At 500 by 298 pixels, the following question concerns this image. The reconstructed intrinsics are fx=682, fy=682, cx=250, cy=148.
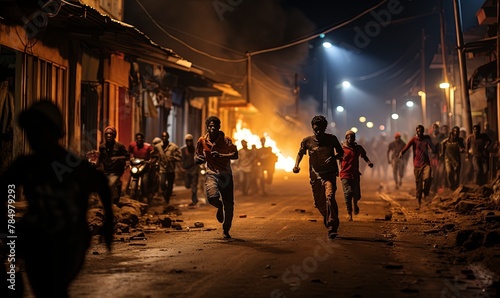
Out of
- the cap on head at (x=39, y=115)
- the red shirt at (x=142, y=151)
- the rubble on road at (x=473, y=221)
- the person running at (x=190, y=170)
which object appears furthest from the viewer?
the person running at (x=190, y=170)

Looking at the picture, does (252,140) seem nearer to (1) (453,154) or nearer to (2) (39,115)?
(1) (453,154)

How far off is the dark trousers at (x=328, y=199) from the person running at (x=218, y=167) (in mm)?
1592

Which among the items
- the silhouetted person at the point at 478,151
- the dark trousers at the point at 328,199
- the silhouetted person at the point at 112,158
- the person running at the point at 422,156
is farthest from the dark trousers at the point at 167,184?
the silhouetted person at the point at 478,151

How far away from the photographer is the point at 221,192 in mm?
11203

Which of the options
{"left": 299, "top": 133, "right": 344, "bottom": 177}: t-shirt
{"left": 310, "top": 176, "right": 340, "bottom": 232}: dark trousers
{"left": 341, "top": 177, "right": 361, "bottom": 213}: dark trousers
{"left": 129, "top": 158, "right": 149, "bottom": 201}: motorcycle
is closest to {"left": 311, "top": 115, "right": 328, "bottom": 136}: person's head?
{"left": 299, "top": 133, "right": 344, "bottom": 177}: t-shirt

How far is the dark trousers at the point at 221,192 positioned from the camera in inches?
438

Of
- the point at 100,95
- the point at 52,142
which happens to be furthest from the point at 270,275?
the point at 100,95

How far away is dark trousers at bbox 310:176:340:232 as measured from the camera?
36.6ft

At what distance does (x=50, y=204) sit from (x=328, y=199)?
6946mm

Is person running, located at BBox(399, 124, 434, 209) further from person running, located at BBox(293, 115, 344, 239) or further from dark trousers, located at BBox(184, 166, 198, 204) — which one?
dark trousers, located at BBox(184, 166, 198, 204)

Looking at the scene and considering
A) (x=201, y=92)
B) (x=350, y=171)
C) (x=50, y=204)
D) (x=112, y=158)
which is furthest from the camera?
(x=201, y=92)

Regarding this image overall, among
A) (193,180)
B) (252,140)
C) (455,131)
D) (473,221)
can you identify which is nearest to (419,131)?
(455,131)

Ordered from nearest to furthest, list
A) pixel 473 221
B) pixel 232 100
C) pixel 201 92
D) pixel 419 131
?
pixel 473 221 → pixel 419 131 → pixel 201 92 → pixel 232 100

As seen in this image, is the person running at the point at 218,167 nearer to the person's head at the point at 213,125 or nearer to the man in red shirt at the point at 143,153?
the person's head at the point at 213,125
